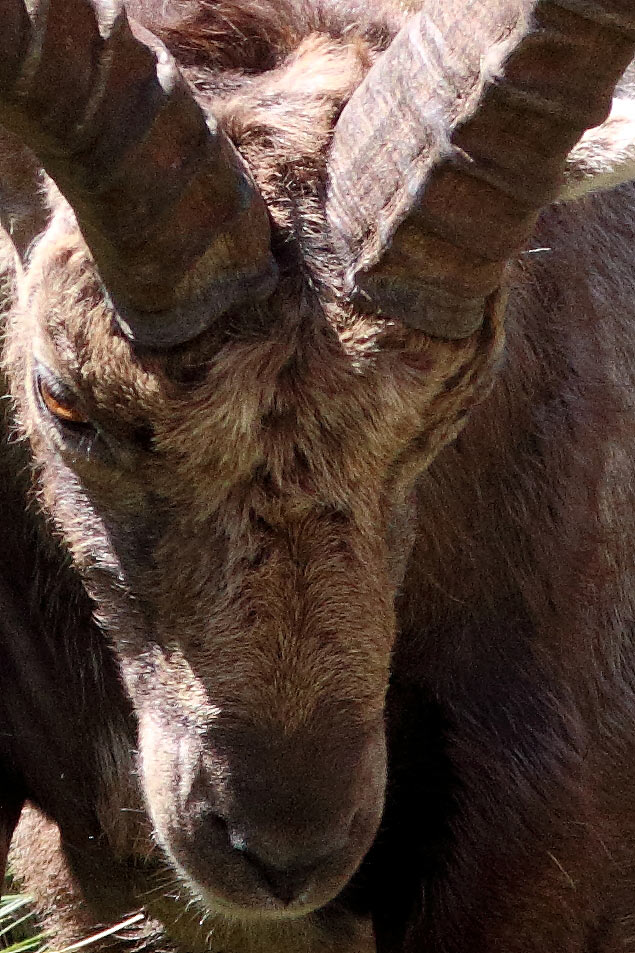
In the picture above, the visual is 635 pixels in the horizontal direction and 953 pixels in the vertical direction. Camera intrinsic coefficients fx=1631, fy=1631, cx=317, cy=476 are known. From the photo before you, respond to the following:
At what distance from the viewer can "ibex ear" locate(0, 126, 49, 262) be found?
17.0 feet

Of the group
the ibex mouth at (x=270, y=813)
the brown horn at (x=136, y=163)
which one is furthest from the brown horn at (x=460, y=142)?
the ibex mouth at (x=270, y=813)

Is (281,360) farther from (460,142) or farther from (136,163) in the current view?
(460,142)

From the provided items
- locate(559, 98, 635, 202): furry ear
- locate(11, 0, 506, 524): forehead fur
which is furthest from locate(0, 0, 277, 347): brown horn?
locate(559, 98, 635, 202): furry ear

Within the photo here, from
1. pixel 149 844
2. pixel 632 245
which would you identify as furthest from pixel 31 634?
pixel 632 245

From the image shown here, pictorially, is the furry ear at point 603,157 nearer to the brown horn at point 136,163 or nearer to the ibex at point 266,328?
the ibex at point 266,328

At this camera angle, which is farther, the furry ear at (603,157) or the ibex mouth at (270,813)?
the furry ear at (603,157)

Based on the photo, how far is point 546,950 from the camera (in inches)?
245

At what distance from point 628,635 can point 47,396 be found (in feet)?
8.99

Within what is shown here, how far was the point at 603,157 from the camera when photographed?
207 inches

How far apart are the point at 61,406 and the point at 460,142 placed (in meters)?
1.43

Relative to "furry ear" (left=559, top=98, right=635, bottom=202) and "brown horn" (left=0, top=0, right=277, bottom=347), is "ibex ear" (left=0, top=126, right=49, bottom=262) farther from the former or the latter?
"furry ear" (left=559, top=98, right=635, bottom=202)

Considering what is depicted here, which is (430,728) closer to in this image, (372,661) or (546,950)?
(546,950)

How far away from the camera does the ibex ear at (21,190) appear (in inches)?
205

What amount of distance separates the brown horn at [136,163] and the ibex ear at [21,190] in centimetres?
58
